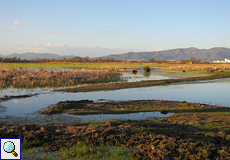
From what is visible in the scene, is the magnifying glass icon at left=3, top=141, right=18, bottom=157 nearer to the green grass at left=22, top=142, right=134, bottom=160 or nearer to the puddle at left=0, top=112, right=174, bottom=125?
the green grass at left=22, top=142, right=134, bottom=160

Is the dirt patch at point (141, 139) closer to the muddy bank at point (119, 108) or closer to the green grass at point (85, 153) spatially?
the green grass at point (85, 153)

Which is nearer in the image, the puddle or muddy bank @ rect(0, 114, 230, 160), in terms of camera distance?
muddy bank @ rect(0, 114, 230, 160)

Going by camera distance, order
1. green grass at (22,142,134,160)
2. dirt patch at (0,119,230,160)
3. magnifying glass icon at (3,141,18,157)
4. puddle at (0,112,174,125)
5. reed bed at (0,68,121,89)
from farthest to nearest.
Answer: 1. reed bed at (0,68,121,89)
2. puddle at (0,112,174,125)
3. dirt patch at (0,119,230,160)
4. green grass at (22,142,134,160)
5. magnifying glass icon at (3,141,18,157)

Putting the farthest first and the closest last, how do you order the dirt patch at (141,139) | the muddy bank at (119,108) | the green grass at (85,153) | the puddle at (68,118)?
the muddy bank at (119,108) < the puddle at (68,118) < the dirt patch at (141,139) < the green grass at (85,153)

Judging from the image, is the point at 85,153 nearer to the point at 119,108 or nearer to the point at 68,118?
the point at 68,118

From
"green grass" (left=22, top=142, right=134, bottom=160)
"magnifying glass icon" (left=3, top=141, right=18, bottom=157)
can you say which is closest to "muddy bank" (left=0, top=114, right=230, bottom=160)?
"green grass" (left=22, top=142, right=134, bottom=160)

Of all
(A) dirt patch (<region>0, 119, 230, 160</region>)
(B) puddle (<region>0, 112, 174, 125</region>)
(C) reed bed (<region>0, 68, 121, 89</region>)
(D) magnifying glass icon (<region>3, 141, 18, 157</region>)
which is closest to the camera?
(D) magnifying glass icon (<region>3, 141, 18, 157</region>)

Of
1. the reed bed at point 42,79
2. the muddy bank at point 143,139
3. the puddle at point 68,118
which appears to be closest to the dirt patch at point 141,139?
the muddy bank at point 143,139

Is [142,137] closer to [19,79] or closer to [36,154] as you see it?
[36,154]

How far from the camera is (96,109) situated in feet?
41.4

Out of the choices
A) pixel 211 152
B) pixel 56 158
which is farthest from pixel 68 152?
pixel 211 152

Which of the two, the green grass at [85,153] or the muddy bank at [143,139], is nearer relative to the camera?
the green grass at [85,153]

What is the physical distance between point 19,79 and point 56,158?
2330 centimetres

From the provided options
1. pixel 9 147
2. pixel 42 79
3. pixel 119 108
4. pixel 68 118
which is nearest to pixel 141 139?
pixel 9 147
